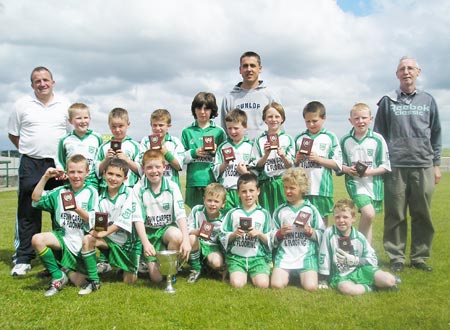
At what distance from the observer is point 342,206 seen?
535 centimetres

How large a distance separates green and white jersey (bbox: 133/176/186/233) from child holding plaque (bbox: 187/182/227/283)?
11.1 inches

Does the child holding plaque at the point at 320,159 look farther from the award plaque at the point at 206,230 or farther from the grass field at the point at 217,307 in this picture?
the award plaque at the point at 206,230

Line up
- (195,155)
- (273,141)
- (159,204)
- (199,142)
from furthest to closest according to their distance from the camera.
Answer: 1. (199,142)
2. (195,155)
3. (159,204)
4. (273,141)

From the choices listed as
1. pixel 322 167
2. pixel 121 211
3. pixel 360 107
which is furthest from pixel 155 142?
pixel 360 107

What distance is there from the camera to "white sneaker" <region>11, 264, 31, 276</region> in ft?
20.1

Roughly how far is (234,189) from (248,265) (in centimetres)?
111

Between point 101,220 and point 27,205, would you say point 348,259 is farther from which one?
point 27,205

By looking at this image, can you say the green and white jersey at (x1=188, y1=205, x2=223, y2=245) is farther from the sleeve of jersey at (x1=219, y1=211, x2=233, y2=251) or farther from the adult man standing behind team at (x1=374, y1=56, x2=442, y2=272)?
the adult man standing behind team at (x1=374, y1=56, x2=442, y2=272)

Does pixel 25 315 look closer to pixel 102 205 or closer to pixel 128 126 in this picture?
pixel 102 205

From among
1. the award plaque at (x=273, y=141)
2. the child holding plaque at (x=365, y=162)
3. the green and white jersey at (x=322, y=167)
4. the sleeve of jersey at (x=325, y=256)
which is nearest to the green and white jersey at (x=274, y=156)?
the green and white jersey at (x=322, y=167)

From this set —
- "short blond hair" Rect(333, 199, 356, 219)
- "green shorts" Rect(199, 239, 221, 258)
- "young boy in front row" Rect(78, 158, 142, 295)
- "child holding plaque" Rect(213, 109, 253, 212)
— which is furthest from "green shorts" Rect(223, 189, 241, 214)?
"short blond hair" Rect(333, 199, 356, 219)

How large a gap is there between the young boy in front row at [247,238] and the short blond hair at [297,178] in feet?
1.39

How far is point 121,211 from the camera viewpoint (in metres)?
5.47

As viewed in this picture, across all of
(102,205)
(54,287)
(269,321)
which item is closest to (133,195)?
(102,205)
